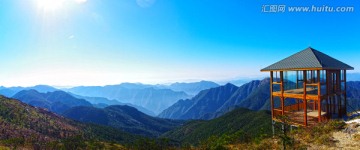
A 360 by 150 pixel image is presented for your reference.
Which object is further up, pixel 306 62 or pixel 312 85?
pixel 306 62

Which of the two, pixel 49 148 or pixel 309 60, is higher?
pixel 309 60

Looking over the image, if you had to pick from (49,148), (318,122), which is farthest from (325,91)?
(49,148)

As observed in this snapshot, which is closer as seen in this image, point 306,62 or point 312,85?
point 306,62

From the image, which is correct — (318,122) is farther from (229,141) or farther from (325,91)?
(229,141)

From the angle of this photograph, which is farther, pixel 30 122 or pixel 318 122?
pixel 30 122

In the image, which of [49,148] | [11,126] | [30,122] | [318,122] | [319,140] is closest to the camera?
[319,140]

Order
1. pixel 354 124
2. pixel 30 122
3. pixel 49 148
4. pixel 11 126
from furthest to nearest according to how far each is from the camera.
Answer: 1. pixel 30 122
2. pixel 11 126
3. pixel 49 148
4. pixel 354 124

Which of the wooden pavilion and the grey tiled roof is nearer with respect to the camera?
the grey tiled roof

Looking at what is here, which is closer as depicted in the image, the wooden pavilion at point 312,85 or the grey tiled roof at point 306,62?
the grey tiled roof at point 306,62
